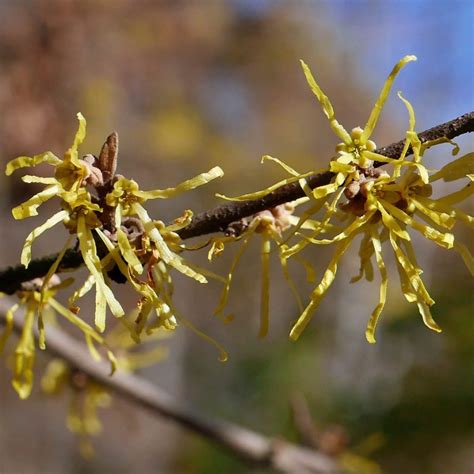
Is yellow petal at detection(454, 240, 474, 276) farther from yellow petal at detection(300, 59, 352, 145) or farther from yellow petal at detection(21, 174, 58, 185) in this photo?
yellow petal at detection(21, 174, 58, 185)

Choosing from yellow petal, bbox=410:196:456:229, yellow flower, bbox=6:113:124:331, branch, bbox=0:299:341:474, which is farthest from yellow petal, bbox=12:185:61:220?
branch, bbox=0:299:341:474

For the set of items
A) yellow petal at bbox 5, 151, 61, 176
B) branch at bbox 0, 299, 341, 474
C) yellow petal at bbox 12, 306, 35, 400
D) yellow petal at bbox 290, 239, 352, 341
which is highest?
yellow petal at bbox 5, 151, 61, 176

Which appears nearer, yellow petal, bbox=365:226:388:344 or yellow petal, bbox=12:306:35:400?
yellow petal, bbox=365:226:388:344

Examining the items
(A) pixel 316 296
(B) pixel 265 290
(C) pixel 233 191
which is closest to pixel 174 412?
(B) pixel 265 290

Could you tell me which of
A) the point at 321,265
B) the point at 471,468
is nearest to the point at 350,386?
the point at 471,468

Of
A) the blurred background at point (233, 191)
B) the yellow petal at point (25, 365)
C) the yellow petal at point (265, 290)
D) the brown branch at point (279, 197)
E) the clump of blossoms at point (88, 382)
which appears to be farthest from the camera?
the blurred background at point (233, 191)

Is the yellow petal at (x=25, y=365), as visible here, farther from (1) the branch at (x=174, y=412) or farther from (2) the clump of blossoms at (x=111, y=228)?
(1) the branch at (x=174, y=412)

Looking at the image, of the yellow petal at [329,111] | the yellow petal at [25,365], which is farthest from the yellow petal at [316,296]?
the yellow petal at [25,365]
